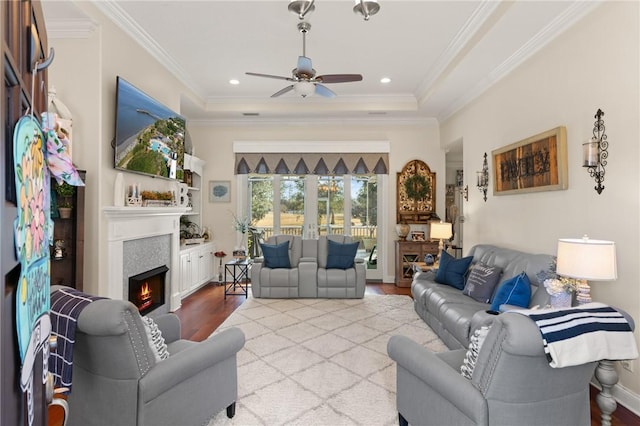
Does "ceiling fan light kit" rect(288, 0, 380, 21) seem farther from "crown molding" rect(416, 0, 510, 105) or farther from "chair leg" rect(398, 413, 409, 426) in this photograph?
"chair leg" rect(398, 413, 409, 426)

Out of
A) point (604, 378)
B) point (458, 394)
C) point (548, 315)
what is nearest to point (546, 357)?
point (548, 315)

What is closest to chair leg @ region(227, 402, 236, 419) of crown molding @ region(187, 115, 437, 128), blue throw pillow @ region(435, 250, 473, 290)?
blue throw pillow @ region(435, 250, 473, 290)

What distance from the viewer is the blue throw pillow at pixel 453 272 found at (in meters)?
3.99

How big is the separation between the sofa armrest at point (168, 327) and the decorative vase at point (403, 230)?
4.61 m

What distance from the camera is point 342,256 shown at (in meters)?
5.42

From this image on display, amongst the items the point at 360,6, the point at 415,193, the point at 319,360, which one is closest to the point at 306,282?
the point at 319,360

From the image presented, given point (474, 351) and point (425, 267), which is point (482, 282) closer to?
point (425, 267)

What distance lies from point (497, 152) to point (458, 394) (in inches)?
133

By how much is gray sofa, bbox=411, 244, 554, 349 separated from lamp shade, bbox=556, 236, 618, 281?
1.81 feet

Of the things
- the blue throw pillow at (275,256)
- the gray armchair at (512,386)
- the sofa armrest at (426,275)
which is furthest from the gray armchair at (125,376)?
the blue throw pillow at (275,256)

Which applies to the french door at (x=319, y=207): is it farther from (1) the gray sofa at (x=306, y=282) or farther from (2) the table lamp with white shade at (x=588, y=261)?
(2) the table lamp with white shade at (x=588, y=261)

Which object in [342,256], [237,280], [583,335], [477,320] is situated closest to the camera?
[583,335]

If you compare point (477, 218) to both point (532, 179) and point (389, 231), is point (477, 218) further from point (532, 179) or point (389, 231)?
point (389, 231)

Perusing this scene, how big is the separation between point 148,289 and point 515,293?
382cm
